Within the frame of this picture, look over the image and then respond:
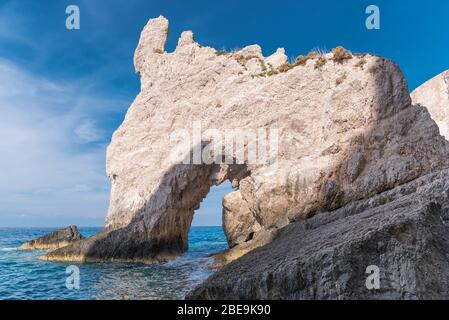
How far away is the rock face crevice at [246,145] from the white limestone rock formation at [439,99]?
56.6 feet

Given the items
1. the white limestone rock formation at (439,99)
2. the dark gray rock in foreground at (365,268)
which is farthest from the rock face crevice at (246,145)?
the white limestone rock formation at (439,99)

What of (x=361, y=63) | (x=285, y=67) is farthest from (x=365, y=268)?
(x=285, y=67)

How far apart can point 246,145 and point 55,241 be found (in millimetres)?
26245

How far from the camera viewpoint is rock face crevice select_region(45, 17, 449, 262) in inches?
681

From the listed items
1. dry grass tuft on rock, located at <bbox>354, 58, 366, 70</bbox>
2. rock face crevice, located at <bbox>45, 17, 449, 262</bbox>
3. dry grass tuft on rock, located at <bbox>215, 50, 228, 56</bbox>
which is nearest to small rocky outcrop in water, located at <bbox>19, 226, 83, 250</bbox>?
rock face crevice, located at <bbox>45, 17, 449, 262</bbox>

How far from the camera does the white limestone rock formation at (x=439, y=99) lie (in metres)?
32.7

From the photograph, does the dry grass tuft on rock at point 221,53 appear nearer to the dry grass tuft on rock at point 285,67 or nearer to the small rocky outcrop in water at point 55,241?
the dry grass tuft on rock at point 285,67

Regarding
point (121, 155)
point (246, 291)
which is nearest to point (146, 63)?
point (121, 155)

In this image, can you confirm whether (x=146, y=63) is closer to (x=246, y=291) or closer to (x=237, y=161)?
(x=237, y=161)

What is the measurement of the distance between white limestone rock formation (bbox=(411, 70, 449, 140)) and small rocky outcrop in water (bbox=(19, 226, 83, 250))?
36.2 metres

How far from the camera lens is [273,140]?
857 inches

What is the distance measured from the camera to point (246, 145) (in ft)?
74.4

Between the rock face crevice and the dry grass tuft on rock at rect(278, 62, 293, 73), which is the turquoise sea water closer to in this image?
the rock face crevice
